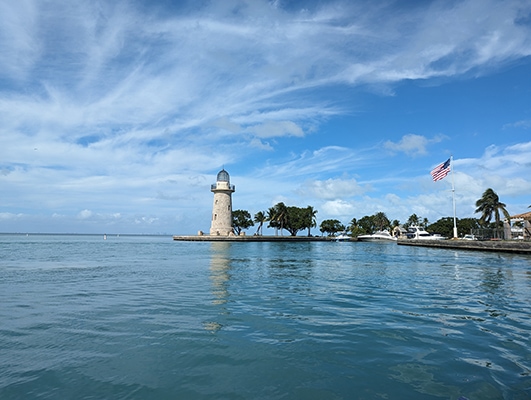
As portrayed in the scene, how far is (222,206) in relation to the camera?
270 feet

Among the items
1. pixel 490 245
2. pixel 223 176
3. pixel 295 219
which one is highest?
pixel 223 176

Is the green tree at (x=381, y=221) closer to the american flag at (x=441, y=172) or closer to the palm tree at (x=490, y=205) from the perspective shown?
the palm tree at (x=490, y=205)

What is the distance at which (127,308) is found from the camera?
11.1m

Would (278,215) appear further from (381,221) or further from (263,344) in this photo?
(263,344)

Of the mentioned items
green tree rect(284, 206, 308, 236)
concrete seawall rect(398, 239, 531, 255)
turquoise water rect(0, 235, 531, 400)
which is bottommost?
turquoise water rect(0, 235, 531, 400)

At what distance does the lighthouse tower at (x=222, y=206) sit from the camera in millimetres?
81562

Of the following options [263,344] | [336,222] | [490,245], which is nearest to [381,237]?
[336,222]

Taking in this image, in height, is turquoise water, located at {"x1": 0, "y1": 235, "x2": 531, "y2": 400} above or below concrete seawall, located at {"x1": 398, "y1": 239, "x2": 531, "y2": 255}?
below

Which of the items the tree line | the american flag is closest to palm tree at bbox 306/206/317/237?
the tree line

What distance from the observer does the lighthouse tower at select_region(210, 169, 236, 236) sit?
81.6 meters

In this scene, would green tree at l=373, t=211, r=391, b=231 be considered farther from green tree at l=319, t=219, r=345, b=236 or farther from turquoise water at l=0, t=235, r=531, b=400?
turquoise water at l=0, t=235, r=531, b=400

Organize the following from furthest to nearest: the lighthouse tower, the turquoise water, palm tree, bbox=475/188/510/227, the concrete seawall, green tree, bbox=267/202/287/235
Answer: green tree, bbox=267/202/287/235, the lighthouse tower, palm tree, bbox=475/188/510/227, the concrete seawall, the turquoise water

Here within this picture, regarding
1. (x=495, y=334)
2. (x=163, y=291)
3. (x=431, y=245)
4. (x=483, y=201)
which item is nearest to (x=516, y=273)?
(x=495, y=334)

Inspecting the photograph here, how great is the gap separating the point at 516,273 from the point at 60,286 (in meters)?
23.4
